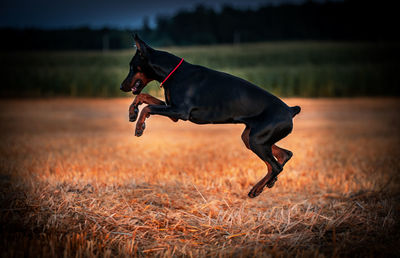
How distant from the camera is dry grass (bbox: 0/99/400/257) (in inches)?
207

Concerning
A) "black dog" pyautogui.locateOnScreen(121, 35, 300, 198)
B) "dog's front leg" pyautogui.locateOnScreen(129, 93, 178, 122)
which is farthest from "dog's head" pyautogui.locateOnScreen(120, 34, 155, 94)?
"dog's front leg" pyautogui.locateOnScreen(129, 93, 178, 122)

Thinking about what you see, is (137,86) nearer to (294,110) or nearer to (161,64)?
→ (161,64)

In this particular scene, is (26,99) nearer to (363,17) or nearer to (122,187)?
(122,187)

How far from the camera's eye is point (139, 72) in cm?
537

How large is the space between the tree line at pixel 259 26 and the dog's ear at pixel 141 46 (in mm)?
44978

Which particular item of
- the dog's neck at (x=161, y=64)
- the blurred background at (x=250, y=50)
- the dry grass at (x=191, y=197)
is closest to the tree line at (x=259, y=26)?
the blurred background at (x=250, y=50)

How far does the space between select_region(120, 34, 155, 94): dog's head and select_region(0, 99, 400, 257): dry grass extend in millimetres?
1671

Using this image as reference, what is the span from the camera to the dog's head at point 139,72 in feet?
17.4

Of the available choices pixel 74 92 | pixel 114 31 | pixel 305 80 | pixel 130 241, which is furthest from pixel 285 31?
pixel 130 241

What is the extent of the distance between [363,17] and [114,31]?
2939 cm

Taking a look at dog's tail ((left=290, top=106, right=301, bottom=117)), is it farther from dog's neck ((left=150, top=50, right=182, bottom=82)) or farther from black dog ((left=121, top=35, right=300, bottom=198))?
dog's neck ((left=150, top=50, right=182, bottom=82))

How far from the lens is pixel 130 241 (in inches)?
209

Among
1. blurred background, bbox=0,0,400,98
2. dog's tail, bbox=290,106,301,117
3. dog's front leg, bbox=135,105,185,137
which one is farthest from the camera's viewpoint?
blurred background, bbox=0,0,400,98

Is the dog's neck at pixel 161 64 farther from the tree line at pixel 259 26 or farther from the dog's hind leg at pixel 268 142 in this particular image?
the tree line at pixel 259 26
